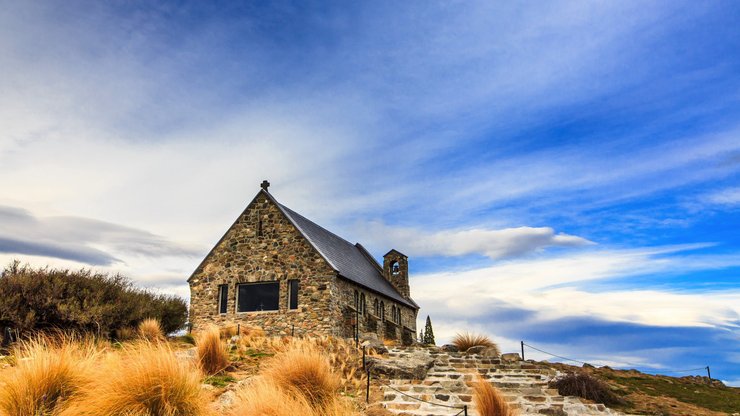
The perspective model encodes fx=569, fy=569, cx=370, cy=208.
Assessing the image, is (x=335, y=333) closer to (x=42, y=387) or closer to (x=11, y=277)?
(x=11, y=277)

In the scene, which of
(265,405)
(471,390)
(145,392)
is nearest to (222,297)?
(471,390)

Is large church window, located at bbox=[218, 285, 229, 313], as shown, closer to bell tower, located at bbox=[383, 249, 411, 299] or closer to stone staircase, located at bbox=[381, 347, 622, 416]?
stone staircase, located at bbox=[381, 347, 622, 416]

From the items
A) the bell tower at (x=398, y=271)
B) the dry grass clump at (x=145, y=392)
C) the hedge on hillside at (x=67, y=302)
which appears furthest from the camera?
the bell tower at (x=398, y=271)

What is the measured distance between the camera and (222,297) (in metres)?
25.1

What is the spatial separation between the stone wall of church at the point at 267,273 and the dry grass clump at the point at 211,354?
355 inches

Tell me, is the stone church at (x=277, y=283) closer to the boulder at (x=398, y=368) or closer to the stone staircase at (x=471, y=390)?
the stone staircase at (x=471, y=390)

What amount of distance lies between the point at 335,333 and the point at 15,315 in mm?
11149

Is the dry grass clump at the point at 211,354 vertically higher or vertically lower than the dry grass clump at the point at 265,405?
higher

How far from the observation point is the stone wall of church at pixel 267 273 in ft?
76.3

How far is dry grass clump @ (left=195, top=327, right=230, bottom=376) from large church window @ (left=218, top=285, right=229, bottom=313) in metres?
11.1

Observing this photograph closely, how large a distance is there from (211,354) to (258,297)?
35.4ft

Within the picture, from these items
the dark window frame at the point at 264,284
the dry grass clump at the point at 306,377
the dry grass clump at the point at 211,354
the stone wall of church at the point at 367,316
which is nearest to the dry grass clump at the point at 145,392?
the dry grass clump at the point at 306,377

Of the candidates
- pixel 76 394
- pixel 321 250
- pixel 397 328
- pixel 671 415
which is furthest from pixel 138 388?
pixel 397 328

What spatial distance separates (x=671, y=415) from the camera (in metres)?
12.6
